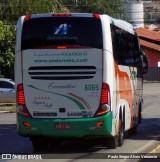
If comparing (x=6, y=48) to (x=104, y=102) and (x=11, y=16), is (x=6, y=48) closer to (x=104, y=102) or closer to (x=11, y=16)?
(x=11, y=16)

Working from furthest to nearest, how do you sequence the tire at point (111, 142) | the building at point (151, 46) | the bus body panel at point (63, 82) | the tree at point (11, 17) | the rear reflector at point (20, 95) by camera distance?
the building at point (151, 46) < the tree at point (11, 17) < the tire at point (111, 142) < the rear reflector at point (20, 95) < the bus body panel at point (63, 82)

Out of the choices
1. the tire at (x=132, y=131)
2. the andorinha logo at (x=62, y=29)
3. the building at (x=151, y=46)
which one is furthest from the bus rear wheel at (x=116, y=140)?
the building at (x=151, y=46)

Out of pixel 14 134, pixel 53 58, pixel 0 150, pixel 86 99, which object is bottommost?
pixel 14 134

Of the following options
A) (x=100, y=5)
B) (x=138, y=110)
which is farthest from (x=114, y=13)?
(x=138, y=110)

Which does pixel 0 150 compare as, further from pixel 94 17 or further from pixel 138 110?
pixel 138 110

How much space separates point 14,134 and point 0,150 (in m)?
5.00

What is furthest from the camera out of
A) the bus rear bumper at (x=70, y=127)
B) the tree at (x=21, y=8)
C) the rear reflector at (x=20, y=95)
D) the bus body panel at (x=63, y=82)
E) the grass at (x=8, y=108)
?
the tree at (x=21, y=8)

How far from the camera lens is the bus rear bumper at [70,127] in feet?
51.2

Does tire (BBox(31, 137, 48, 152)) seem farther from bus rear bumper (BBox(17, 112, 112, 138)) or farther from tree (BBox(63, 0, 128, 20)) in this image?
tree (BBox(63, 0, 128, 20))

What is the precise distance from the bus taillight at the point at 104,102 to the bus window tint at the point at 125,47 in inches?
45.6

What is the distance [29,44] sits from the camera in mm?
16062

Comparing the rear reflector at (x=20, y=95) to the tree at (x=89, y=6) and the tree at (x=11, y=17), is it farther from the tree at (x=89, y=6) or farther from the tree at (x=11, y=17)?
the tree at (x=89, y=6)

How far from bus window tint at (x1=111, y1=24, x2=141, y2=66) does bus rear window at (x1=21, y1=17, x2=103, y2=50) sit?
2.31ft

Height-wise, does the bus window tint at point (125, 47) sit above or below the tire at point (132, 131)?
above
